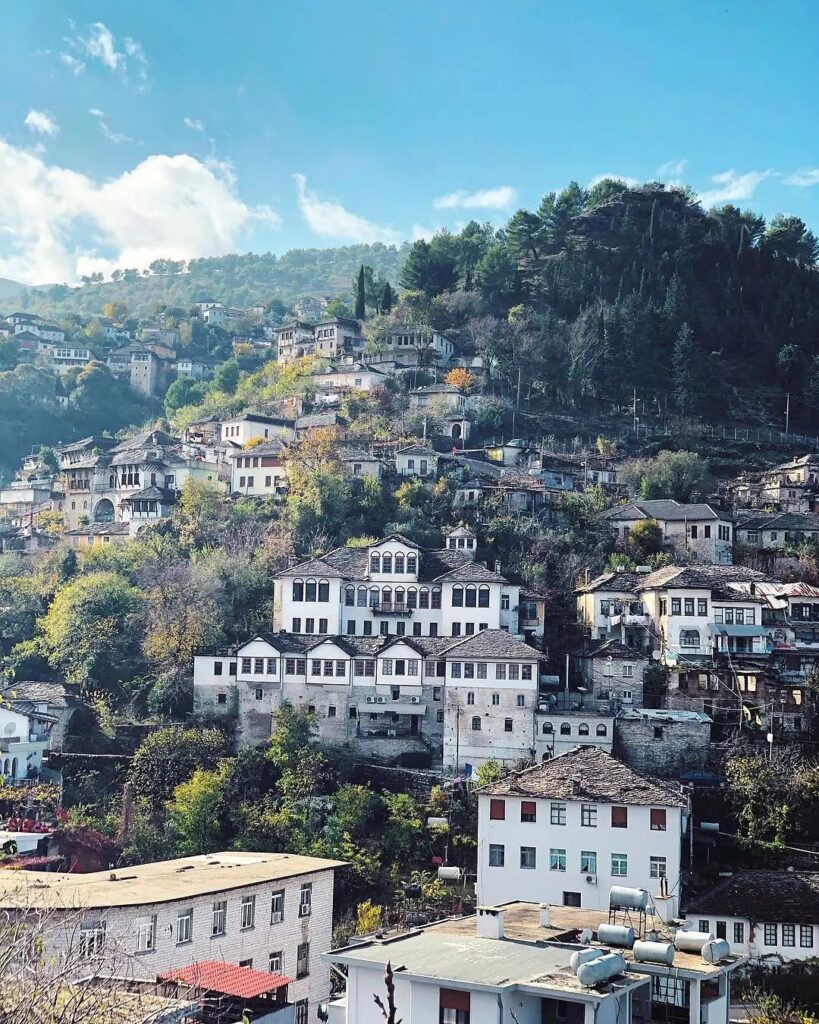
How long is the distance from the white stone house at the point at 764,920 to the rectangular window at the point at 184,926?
15.6m

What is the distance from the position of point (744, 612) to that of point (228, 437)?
37.9 m

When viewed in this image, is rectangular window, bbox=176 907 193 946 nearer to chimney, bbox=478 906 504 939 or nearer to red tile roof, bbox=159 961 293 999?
red tile roof, bbox=159 961 293 999

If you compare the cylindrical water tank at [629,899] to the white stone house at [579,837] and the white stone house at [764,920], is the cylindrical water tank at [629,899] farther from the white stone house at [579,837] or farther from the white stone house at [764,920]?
the white stone house at [579,837]

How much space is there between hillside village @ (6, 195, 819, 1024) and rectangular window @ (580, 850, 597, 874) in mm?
104

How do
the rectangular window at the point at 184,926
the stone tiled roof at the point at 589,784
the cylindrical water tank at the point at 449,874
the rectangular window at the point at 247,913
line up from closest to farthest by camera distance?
the rectangular window at the point at 184,926 < the rectangular window at the point at 247,913 < the stone tiled roof at the point at 589,784 < the cylindrical water tank at the point at 449,874

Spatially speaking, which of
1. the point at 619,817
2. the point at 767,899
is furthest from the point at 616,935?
the point at 767,899

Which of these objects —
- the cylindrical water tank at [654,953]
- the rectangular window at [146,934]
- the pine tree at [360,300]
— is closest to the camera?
the cylindrical water tank at [654,953]

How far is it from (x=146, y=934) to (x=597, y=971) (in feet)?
36.0

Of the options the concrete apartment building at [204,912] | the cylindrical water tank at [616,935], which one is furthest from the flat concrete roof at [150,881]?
the cylindrical water tank at [616,935]

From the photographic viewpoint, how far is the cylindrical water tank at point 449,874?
4266cm

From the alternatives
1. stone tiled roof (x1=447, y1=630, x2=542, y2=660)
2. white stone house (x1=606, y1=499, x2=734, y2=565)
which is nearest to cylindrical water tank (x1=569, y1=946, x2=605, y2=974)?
stone tiled roof (x1=447, y1=630, x2=542, y2=660)

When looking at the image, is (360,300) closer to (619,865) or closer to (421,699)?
(421,699)

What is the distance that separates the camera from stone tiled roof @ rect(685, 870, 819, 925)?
1483 inches

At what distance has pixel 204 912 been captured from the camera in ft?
96.8
